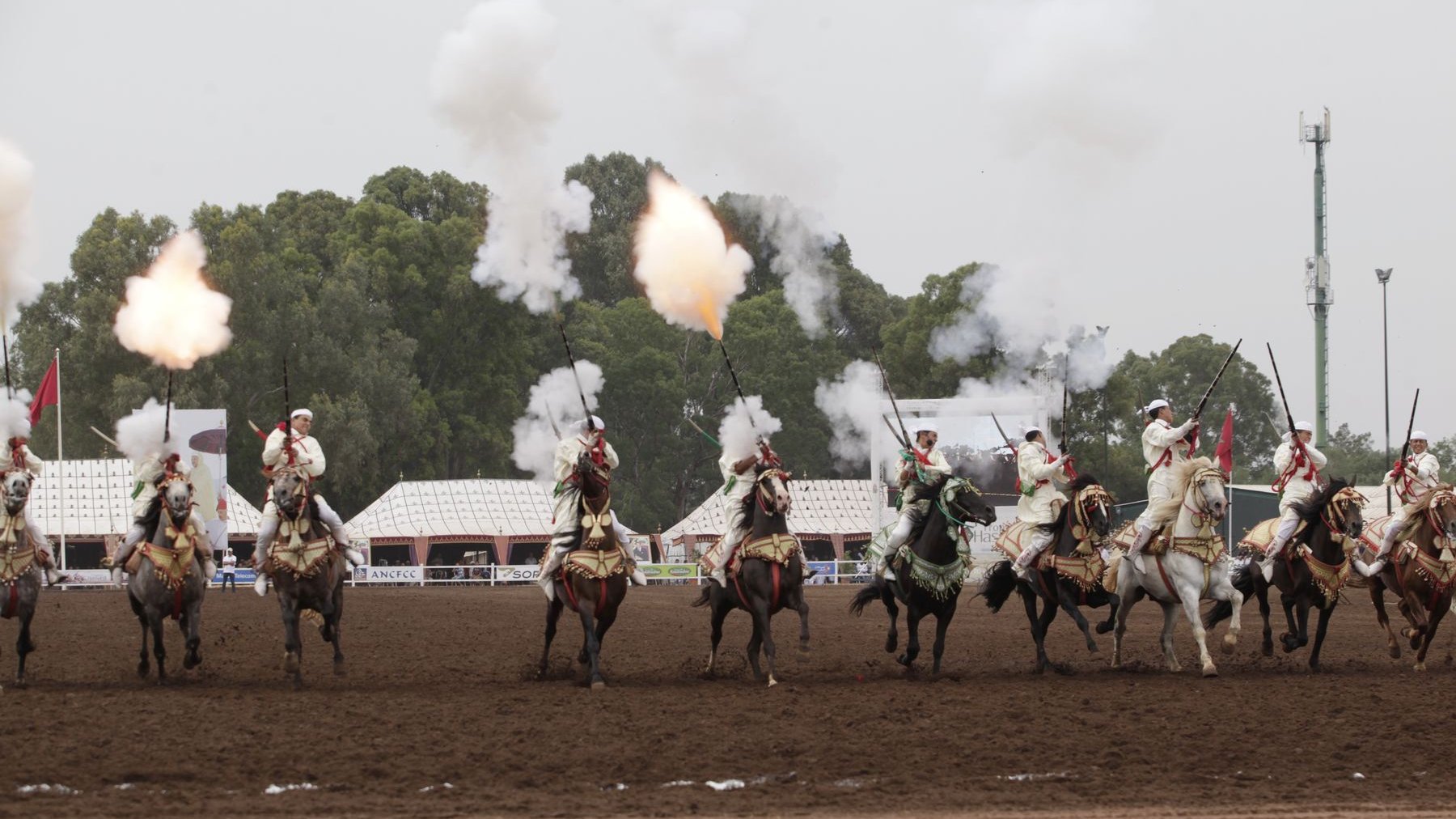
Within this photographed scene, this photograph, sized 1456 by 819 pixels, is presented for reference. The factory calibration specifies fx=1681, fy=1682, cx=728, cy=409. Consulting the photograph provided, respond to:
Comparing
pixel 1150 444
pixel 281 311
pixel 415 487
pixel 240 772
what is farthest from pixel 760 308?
pixel 240 772

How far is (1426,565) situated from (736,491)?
8.71 m

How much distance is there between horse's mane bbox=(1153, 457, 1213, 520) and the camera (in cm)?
2025

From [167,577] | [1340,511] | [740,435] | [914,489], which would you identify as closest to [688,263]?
[740,435]

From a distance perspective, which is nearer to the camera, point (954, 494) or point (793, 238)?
point (954, 494)

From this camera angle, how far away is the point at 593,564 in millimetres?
19203

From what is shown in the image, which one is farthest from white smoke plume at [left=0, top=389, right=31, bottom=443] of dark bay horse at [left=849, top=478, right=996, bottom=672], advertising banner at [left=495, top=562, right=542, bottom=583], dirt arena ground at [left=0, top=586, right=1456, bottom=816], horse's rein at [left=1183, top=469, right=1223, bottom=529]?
advertising banner at [left=495, top=562, right=542, bottom=583]

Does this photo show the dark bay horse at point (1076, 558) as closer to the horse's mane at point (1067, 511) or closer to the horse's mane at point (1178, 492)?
the horse's mane at point (1067, 511)

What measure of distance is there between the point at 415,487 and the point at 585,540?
48.3 metres

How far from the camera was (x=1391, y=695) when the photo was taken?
1767cm

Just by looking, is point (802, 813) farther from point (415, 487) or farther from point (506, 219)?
point (415, 487)

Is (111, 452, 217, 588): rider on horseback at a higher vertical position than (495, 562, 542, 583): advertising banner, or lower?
higher

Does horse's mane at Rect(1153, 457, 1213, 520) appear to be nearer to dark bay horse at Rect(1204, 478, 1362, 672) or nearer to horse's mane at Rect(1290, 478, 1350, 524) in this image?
dark bay horse at Rect(1204, 478, 1362, 672)

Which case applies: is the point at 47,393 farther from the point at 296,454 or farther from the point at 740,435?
the point at 740,435

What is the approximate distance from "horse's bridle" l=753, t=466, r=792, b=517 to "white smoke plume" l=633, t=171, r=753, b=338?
9.82ft
